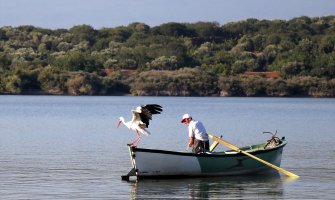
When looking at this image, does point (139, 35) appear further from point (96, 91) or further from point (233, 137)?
point (233, 137)

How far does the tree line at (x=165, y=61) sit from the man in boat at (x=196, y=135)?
305 ft

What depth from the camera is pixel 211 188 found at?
992 inches

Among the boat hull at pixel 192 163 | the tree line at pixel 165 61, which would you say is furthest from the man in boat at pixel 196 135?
the tree line at pixel 165 61

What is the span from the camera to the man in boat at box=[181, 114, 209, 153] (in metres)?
26.4

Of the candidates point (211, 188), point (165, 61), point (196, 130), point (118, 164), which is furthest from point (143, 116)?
point (165, 61)

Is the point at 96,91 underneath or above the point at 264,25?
underneath

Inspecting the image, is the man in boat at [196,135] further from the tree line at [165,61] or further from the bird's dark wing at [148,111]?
the tree line at [165,61]

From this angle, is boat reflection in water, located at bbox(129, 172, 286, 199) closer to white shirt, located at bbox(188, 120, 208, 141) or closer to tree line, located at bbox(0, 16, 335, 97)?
white shirt, located at bbox(188, 120, 208, 141)

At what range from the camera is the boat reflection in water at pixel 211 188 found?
941 inches

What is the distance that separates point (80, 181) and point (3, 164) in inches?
199

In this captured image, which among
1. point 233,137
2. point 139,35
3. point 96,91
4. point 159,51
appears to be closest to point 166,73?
point 96,91

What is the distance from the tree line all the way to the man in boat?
93.0 meters

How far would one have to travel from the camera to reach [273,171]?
28688mm

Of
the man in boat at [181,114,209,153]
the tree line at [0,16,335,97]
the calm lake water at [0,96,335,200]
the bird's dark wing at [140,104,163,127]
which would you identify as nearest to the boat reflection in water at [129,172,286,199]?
the calm lake water at [0,96,335,200]
